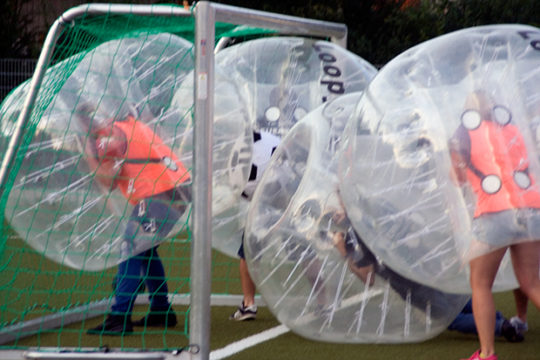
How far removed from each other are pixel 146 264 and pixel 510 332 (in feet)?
8.19

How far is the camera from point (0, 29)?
18.5m

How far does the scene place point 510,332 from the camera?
595 cm

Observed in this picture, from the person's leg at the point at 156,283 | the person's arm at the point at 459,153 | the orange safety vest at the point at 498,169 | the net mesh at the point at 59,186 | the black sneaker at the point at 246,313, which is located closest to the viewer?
the orange safety vest at the point at 498,169

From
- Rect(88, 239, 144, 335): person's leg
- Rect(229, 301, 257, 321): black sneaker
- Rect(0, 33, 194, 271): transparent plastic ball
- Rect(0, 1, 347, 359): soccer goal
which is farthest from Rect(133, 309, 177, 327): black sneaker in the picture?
Rect(0, 33, 194, 271): transparent plastic ball

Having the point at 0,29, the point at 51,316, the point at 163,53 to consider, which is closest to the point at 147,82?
the point at 163,53

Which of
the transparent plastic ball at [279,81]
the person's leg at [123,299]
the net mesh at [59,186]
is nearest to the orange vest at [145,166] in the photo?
the net mesh at [59,186]

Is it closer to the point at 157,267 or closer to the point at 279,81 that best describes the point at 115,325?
the point at 157,267

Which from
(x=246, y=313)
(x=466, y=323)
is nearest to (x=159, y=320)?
(x=246, y=313)

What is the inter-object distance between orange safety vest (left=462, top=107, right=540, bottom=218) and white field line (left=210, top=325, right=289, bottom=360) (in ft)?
6.03

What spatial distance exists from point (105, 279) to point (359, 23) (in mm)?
12185

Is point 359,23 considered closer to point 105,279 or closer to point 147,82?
point 105,279

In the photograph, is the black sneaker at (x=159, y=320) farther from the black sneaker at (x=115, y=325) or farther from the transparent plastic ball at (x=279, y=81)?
the transparent plastic ball at (x=279, y=81)

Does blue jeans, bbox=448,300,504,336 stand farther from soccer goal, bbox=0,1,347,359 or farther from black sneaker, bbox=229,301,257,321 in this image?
soccer goal, bbox=0,1,347,359

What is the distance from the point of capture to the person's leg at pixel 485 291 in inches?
191
